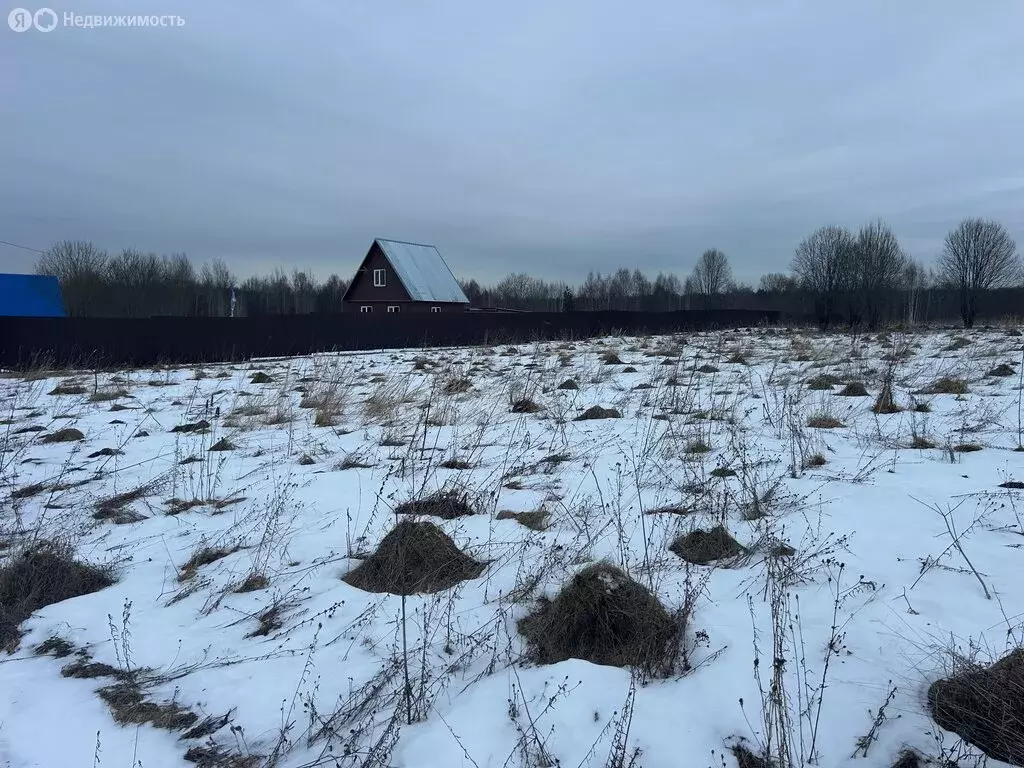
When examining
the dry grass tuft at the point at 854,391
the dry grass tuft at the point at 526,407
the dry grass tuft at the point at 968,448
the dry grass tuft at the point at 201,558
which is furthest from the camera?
the dry grass tuft at the point at 526,407

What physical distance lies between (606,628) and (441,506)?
2.20 m

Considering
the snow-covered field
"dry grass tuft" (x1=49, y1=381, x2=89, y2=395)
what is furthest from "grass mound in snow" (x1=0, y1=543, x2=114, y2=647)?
"dry grass tuft" (x1=49, y1=381, x2=89, y2=395)

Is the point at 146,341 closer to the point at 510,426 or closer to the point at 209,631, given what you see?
the point at 510,426

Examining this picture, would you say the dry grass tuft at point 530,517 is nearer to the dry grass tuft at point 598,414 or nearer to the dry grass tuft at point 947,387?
the dry grass tuft at point 598,414

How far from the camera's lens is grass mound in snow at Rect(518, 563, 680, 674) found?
9.99 feet

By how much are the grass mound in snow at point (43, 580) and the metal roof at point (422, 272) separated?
3284 centimetres

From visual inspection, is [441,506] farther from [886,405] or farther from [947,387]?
[947,387]

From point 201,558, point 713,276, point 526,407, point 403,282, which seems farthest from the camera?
point 713,276

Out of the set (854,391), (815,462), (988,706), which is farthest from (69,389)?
(988,706)

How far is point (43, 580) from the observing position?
159 inches

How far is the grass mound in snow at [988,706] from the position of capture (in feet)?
7.39

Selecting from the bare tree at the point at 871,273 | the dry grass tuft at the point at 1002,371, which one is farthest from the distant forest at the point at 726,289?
the dry grass tuft at the point at 1002,371

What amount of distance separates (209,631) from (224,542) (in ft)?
3.94

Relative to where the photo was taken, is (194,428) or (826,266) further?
(826,266)
